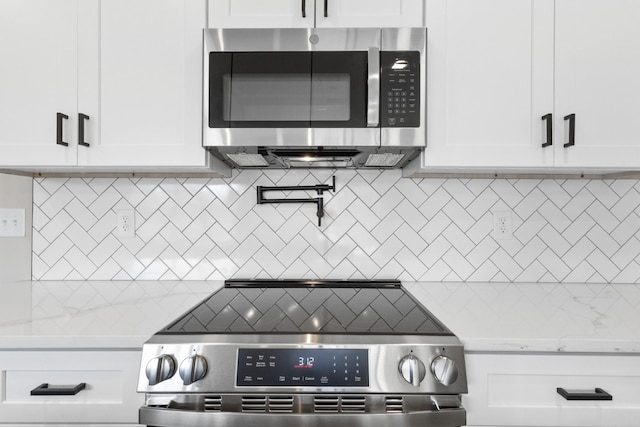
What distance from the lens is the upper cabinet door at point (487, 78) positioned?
1.37m

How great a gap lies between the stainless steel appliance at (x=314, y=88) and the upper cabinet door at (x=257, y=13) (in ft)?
0.16

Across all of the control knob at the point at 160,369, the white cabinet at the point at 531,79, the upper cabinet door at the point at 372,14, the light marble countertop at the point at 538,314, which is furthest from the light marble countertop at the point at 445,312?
the upper cabinet door at the point at 372,14

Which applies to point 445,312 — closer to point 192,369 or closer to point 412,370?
point 412,370

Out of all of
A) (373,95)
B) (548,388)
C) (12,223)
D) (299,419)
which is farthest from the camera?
(12,223)

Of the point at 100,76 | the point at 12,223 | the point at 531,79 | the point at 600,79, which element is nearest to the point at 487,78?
the point at 531,79

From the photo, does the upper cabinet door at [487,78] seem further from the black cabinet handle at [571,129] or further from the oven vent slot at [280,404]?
the oven vent slot at [280,404]

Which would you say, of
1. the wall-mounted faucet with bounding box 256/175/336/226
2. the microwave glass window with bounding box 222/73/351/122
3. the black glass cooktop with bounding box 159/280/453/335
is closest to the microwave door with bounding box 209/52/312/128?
the microwave glass window with bounding box 222/73/351/122

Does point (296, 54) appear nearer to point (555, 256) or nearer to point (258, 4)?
point (258, 4)

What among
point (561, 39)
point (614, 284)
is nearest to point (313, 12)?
point (561, 39)

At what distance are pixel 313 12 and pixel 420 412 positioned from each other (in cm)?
121

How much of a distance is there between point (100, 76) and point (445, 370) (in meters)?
1.37

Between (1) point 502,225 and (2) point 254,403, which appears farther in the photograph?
(1) point 502,225

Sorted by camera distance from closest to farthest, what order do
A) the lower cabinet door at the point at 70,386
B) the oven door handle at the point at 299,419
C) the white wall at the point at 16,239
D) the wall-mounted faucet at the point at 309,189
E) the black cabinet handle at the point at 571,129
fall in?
the oven door handle at the point at 299,419, the lower cabinet door at the point at 70,386, the black cabinet handle at the point at 571,129, the white wall at the point at 16,239, the wall-mounted faucet at the point at 309,189

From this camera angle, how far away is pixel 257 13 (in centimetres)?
138
